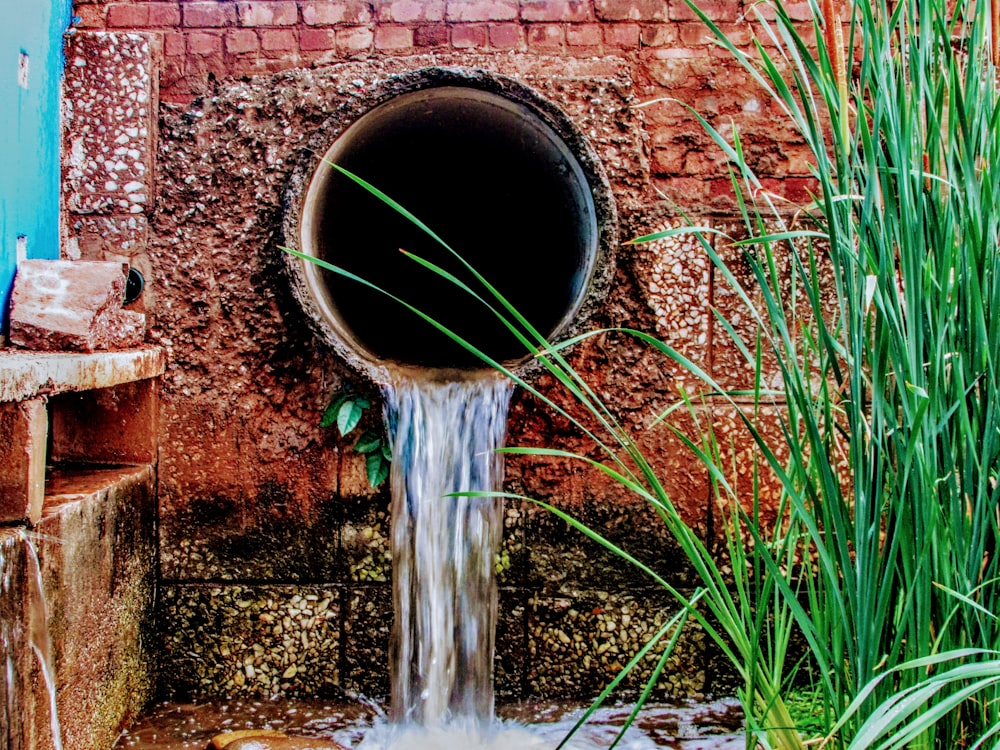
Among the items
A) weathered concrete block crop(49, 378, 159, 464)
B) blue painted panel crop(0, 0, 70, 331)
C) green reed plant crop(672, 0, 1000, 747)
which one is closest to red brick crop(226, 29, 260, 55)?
blue painted panel crop(0, 0, 70, 331)

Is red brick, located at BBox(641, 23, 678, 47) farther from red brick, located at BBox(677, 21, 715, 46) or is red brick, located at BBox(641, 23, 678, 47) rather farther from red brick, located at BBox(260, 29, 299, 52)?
red brick, located at BBox(260, 29, 299, 52)

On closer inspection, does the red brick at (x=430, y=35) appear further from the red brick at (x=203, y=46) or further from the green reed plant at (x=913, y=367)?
the green reed plant at (x=913, y=367)

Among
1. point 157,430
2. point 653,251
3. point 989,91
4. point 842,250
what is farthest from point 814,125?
point 157,430

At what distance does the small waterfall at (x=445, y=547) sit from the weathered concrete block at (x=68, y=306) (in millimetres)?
965

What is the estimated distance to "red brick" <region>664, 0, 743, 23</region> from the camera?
281 centimetres

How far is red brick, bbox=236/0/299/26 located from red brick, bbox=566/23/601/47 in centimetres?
102

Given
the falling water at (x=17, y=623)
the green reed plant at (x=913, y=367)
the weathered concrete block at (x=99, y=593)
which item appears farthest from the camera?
the weathered concrete block at (x=99, y=593)

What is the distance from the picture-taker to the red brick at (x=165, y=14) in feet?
9.26

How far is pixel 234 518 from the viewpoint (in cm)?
282

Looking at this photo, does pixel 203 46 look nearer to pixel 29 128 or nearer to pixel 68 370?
pixel 29 128

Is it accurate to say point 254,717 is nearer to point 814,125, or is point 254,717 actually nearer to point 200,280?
point 200,280

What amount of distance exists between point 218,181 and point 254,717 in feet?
6.40

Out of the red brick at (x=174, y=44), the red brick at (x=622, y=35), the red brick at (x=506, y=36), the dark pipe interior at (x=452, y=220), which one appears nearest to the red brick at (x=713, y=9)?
the red brick at (x=622, y=35)

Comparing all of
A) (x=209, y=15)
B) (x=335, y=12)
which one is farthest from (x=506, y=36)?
(x=209, y=15)
